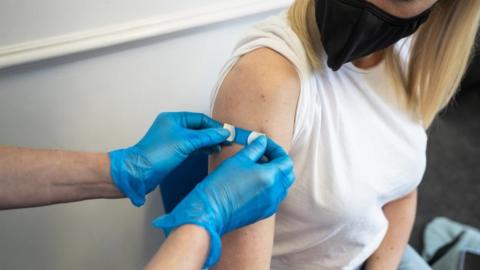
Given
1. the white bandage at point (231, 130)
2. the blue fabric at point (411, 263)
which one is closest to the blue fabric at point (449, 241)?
the blue fabric at point (411, 263)

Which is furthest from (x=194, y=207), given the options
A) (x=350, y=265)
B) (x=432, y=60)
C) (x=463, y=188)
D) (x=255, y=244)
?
(x=463, y=188)

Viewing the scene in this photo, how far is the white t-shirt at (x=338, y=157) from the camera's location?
80cm

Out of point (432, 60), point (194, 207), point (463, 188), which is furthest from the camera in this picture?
point (463, 188)

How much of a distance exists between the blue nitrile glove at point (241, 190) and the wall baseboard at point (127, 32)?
1.66ft

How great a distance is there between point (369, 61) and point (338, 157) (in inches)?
9.1

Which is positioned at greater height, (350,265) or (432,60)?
(432,60)

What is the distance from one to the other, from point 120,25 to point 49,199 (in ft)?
1.51

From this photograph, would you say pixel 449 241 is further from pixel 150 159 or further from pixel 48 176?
pixel 48 176

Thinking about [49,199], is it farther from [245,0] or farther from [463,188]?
[463,188]

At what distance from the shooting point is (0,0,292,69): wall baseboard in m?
0.95

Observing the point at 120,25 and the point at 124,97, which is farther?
the point at 124,97

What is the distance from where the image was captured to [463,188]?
7.49 ft

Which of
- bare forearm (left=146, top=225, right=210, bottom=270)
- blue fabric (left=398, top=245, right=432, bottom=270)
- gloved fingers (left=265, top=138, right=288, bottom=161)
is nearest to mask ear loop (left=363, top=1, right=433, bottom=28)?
gloved fingers (left=265, top=138, right=288, bottom=161)

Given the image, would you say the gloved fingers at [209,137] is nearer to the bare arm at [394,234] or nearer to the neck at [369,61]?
the neck at [369,61]
